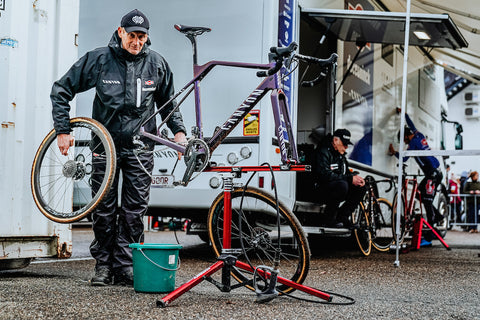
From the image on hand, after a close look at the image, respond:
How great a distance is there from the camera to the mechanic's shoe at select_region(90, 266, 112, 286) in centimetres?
480

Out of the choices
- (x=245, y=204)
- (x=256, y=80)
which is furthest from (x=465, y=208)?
(x=245, y=204)

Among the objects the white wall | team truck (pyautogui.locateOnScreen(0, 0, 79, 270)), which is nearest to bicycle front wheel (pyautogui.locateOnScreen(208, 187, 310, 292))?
team truck (pyautogui.locateOnScreen(0, 0, 79, 270))

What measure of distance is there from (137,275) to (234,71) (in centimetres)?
285

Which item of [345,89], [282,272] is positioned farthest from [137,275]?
[345,89]

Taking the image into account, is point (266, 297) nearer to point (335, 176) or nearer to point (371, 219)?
point (335, 176)

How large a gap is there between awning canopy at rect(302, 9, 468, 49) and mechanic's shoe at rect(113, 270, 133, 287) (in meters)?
3.83

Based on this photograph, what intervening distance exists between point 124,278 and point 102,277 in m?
0.17

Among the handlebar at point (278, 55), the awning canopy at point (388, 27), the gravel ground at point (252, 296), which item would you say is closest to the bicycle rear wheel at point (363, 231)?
the gravel ground at point (252, 296)

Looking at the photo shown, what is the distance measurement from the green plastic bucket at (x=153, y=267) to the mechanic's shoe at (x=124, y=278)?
0.41 m

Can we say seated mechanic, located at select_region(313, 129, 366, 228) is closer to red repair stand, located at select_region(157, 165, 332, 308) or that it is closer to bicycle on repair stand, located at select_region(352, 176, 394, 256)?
bicycle on repair stand, located at select_region(352, 176, 394, 256)

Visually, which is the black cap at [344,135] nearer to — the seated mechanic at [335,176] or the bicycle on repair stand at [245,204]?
the seated mechanic at [335,176]

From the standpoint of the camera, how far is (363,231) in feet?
27.6

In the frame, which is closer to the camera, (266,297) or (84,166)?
(266,297)

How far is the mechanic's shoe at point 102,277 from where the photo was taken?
480 cm
